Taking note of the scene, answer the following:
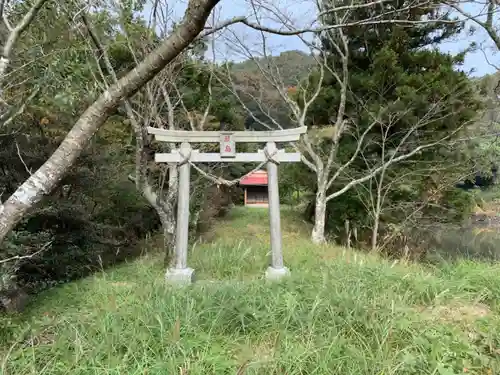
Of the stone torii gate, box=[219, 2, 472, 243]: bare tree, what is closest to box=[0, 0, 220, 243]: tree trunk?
the stone torii gate

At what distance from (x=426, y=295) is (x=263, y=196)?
12604mm

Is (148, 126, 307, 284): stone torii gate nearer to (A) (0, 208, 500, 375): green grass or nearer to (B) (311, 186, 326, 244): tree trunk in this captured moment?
(A) (0, 208, 500, 375): green grass

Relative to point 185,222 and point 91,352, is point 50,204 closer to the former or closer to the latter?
point 185,222

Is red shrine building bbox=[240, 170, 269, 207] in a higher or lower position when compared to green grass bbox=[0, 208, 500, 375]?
higher

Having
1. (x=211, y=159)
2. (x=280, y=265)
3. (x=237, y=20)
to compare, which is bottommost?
(x=280, y=265)

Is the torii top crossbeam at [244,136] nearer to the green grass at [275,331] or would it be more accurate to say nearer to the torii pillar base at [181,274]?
the torii pillar base at [181,274]

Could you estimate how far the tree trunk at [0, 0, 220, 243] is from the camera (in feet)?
5.40

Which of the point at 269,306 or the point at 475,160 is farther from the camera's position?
the point at 475,160

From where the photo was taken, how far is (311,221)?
35.6ft

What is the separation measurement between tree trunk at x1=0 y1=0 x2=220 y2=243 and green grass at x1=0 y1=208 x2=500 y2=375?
853mm

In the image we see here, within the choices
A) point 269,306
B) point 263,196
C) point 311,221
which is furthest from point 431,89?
point 263,196

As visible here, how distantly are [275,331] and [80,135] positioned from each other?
1623mm

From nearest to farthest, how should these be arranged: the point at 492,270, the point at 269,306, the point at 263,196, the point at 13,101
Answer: the point at 269,306 < the point at 492,270 < the point at 13,101 < the point at 263,196

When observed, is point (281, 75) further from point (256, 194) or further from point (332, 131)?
point (256, 194)
